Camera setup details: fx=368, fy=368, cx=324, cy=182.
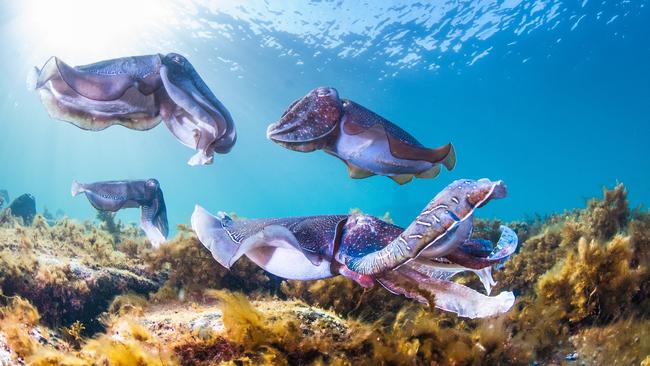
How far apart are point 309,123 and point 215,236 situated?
Answer: 41.9 inches

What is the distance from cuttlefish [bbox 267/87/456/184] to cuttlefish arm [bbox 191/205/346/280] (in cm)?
59

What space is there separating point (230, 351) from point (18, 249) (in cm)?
473

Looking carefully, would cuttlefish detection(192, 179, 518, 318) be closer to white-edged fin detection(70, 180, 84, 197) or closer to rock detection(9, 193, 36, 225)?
white-edged fin detection(70, 180, 84, 197)

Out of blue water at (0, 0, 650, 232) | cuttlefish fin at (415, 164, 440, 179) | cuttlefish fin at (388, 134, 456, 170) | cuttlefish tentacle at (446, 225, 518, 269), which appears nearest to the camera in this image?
cuttlefish tentacle at (446, 225, 518, 269)

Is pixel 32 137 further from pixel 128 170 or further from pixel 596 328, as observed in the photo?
pixel 596 328

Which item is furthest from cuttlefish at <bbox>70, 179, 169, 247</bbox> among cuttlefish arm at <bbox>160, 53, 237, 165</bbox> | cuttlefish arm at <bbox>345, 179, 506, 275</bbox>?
cuttlefish arm at <bbox>345, 179, 506, 275</bbox>

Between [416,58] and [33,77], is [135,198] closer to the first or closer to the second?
[33,77]

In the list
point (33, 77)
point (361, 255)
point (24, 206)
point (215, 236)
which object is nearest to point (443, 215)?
point (361, 255)

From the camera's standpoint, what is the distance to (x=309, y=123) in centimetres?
277

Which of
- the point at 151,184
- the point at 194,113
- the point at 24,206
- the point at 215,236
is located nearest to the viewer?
the point at 215,236

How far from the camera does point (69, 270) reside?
4.82 meters

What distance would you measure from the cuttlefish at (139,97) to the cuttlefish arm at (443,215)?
6.41 feet

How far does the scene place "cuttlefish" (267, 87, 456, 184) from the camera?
2.74 meters

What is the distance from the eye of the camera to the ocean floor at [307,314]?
256cm
